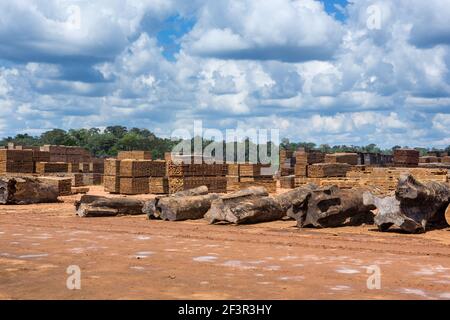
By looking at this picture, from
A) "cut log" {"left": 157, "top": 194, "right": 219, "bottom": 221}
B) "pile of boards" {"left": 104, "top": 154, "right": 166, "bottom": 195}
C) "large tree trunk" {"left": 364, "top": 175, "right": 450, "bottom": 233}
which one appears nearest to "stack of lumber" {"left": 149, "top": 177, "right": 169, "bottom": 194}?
"pile of boards" {"left": 104, "top": 154, "right": 166, "bottom": 195}

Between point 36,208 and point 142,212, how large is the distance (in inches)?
189

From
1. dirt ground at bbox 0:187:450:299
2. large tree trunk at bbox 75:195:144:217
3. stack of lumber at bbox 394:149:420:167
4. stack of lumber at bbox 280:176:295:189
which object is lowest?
dirt ground at bbox 0:187:450:299

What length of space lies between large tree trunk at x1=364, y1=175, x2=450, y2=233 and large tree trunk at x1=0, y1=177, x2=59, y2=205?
13.4m

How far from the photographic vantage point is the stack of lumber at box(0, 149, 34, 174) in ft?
85.1

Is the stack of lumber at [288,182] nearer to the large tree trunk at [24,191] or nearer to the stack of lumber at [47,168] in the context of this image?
the stack of lumber at [47,168]

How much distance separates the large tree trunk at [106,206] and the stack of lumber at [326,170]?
47.1 ft

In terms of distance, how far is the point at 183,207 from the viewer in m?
15.2

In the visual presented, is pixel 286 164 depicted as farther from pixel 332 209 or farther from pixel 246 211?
pixel 332 209

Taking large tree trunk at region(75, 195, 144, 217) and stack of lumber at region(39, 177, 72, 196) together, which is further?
stack of lumber at region(39, 177, 72, 196)

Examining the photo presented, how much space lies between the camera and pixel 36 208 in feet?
63.3

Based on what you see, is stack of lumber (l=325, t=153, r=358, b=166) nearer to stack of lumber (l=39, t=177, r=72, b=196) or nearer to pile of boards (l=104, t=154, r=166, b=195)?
pile of boards (l=104, t=154, r=166, b=195)

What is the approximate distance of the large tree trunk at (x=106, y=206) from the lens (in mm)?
16094

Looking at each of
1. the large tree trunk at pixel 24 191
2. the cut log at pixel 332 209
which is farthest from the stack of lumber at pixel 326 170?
the cut log at pixel 332 209

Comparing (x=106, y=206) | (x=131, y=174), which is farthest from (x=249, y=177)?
(x=106, y=206)
